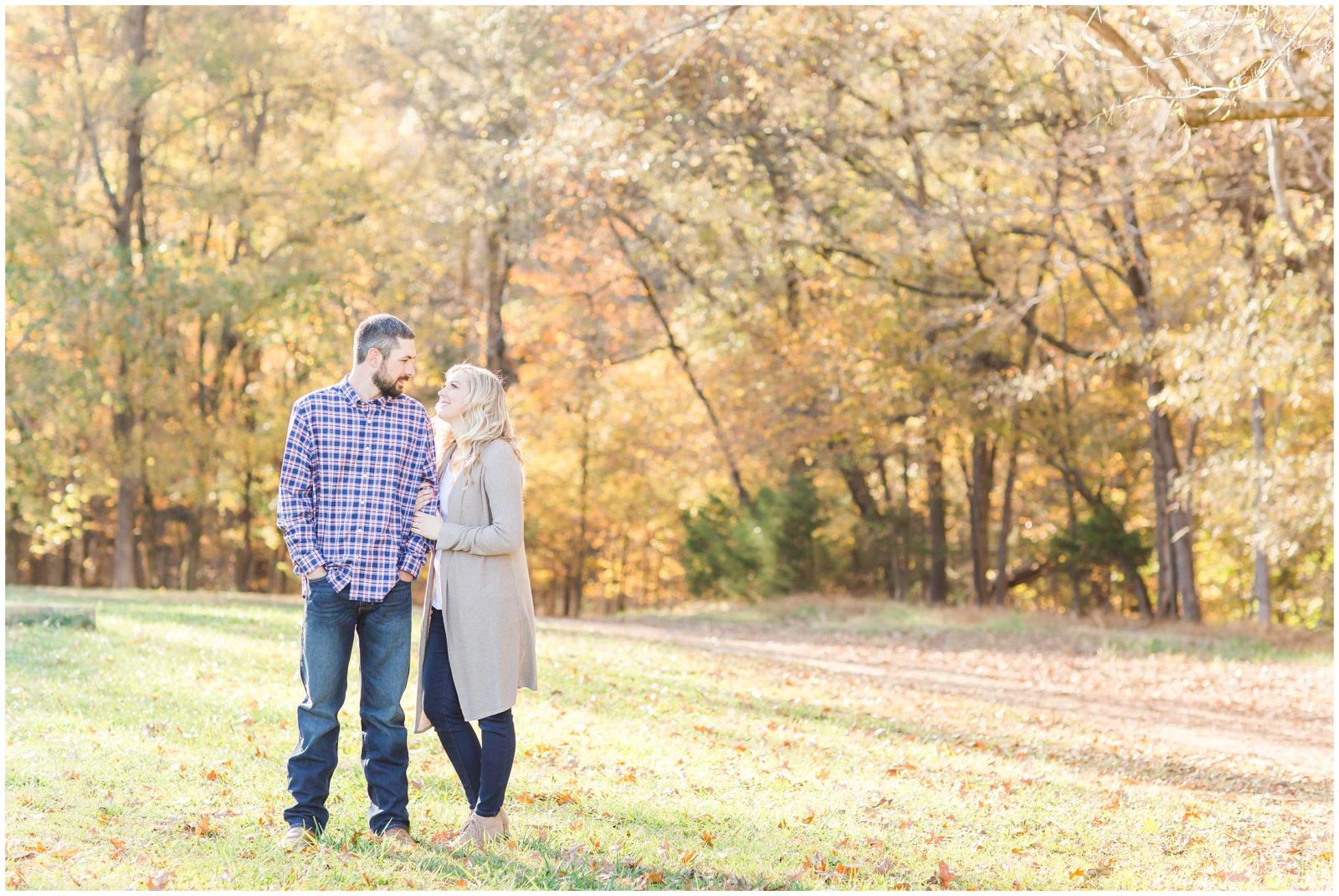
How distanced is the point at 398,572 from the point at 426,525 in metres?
0.22

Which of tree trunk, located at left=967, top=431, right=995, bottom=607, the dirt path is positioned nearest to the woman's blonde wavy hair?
the dirt path

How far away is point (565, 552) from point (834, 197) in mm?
15172

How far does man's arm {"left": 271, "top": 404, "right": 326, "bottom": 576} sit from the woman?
1.40 feet

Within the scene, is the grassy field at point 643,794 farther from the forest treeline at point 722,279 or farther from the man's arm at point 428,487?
the forest treeline at point 722,279

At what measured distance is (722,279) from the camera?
22.4 m

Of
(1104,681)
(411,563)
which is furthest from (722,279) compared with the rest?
(411,563)

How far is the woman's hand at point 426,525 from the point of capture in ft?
16.7

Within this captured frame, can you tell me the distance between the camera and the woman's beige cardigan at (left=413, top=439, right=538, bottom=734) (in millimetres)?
5051


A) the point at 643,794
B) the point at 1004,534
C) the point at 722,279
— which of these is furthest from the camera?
the point at 1004,534

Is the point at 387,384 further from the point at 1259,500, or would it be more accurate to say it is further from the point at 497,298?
the point at 497,298

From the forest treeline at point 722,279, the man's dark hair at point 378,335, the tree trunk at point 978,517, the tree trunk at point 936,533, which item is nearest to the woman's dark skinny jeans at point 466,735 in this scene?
the man's dark hair at point 378,335

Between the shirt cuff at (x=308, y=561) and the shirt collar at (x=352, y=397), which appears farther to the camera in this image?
the shirt collar at (x=352, y=397)

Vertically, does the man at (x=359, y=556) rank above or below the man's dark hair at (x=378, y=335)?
below

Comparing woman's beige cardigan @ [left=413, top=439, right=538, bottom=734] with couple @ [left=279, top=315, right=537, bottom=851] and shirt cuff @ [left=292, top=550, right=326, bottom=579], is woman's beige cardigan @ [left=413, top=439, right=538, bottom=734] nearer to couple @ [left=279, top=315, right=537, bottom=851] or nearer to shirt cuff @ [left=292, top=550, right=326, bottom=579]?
couple @ [left=279, top=315, right=537, bottom=851]
